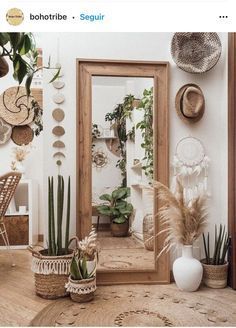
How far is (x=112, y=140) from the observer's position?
2.60m

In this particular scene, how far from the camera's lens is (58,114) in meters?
2.56

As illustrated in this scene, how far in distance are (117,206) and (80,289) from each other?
67cm

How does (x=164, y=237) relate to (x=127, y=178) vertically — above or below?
below

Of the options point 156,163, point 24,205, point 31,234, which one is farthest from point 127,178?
point 24,205

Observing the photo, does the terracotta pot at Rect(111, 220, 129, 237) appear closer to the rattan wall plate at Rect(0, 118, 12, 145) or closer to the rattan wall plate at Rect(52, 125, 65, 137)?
the rattan wall plate at Rect(52, 125, 65, 137)

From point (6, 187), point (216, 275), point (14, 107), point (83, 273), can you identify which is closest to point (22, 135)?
point (14, 107)

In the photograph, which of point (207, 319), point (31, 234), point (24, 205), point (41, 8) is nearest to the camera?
point (41, 8)

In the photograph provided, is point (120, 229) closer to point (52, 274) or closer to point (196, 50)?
point (52, 274)

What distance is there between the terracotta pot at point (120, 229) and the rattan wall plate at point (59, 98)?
3.20 feet

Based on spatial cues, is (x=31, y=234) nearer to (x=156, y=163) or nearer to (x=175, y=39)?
(x=156, y=163)

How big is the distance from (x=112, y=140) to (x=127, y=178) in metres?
0.30

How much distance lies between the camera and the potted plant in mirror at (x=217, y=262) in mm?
2529

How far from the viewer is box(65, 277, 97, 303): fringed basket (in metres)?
2.19

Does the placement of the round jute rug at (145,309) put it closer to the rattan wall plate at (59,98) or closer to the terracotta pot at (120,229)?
the terracotta pot at (120,229)
